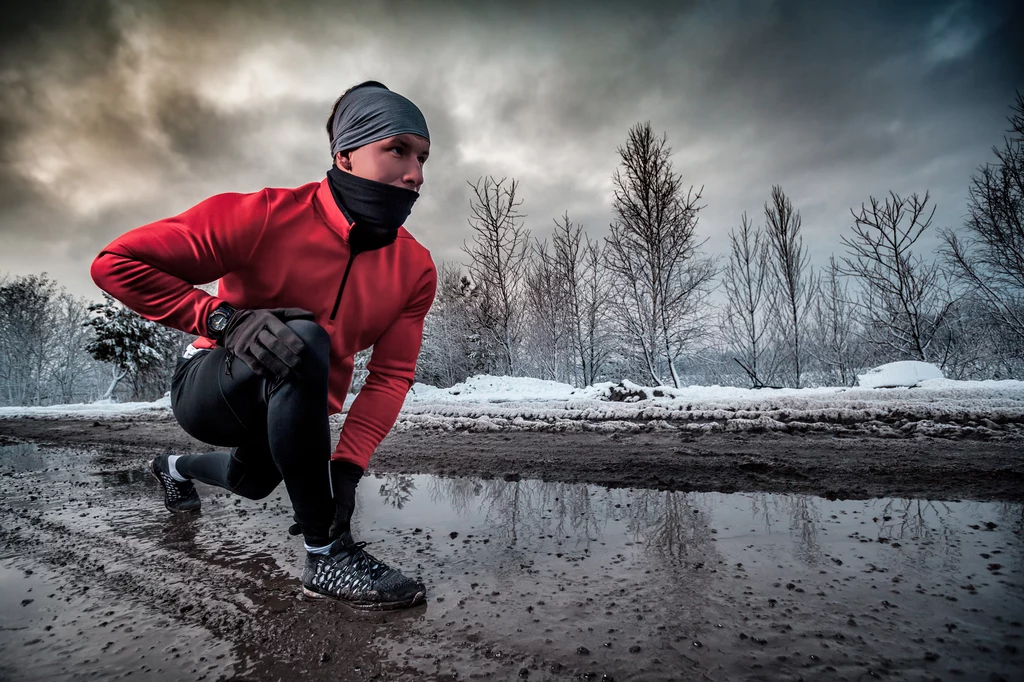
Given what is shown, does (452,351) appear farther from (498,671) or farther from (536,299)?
(498,671)

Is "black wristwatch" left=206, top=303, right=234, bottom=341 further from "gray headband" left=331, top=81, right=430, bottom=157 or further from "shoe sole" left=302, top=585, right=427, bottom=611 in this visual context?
"shoe sole" left=302, top=585, right=427, bottom=611

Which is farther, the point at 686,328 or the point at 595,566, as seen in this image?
the point at 686,328

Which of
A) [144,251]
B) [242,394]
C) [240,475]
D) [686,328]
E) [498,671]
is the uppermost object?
[686,328]

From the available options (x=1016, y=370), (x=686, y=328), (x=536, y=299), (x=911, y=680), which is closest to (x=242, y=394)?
(x=911, y=680)

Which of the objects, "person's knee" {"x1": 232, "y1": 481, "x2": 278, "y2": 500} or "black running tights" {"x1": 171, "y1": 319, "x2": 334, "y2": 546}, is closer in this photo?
"black running tights" {"x1": 171, "y1": 319, "x2": 334, "y2": 546}

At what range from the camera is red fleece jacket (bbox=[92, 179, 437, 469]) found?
1.62 metres

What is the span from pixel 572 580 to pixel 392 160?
5.44 ft

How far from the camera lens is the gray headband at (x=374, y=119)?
1.91 metres

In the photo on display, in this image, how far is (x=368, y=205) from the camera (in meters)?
1.87

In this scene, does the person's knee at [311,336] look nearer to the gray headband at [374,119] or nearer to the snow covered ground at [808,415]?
the gray headband at [374,119]

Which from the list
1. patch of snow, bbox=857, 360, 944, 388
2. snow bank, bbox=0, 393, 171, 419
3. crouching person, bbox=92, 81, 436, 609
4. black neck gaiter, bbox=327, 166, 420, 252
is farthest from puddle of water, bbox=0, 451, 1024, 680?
patch of snow, bbox=857, 360, 944, 388

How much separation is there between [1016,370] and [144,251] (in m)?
29.4

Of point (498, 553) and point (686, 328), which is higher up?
point (686, 328)

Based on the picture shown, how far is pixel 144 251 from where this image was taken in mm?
1579
